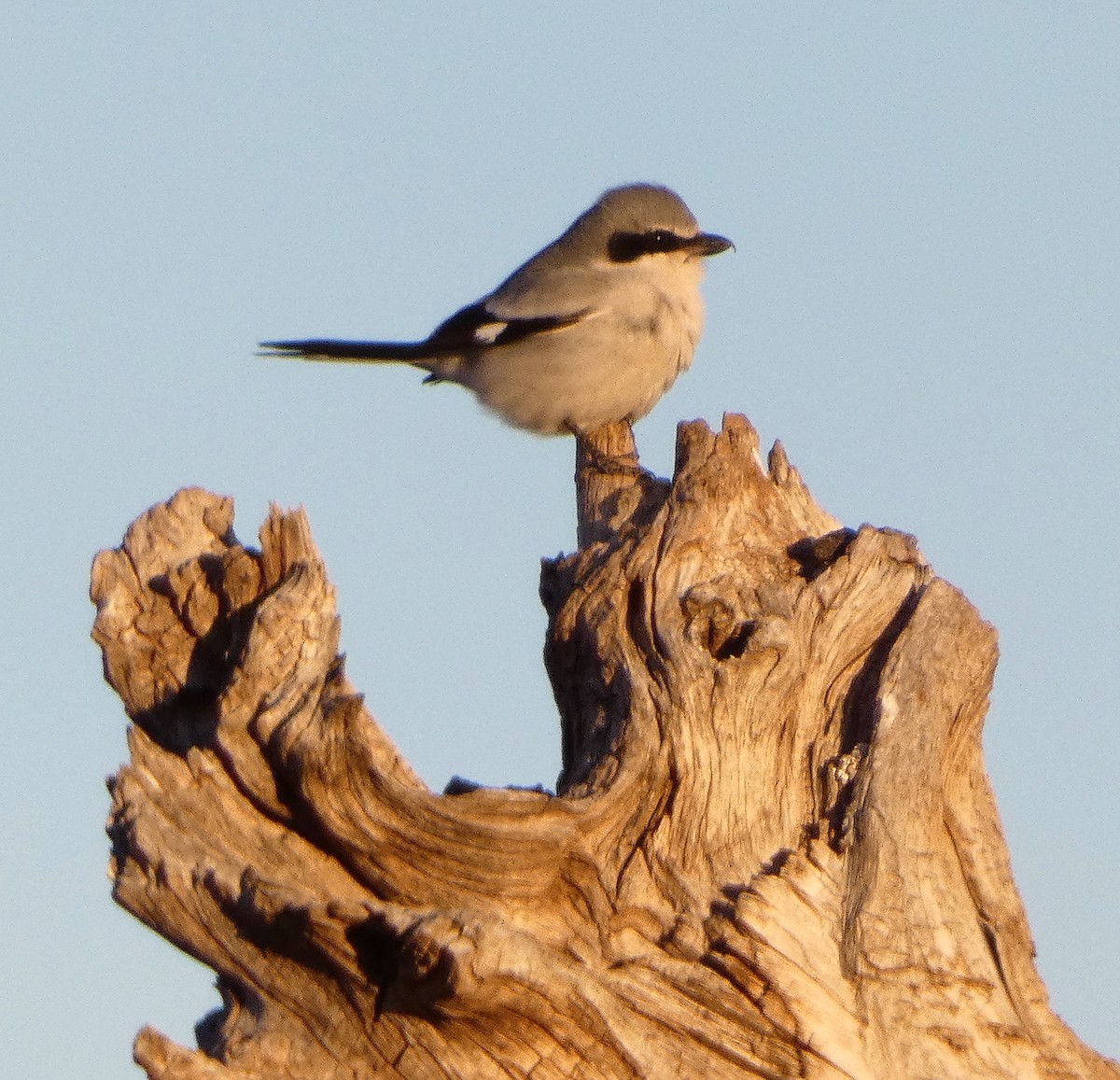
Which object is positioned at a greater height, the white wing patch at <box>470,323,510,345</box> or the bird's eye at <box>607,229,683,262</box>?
the bird's eye at <box>607,229,683,262</box>

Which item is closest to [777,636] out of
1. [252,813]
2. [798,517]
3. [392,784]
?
[798,517]

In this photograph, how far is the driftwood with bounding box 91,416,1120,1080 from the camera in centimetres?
489

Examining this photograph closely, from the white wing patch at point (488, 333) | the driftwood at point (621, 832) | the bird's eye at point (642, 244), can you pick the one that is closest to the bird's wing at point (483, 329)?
the white wing patch at point (488, 333)

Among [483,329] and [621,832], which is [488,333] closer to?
[483,329]

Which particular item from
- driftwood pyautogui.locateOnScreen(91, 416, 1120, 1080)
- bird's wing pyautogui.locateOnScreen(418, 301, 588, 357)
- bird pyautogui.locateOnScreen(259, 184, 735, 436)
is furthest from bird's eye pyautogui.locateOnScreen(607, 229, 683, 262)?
driftwood pyautogui.locateOnScreen(91, 416, 1120, 1080)

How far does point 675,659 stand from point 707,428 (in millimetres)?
1219

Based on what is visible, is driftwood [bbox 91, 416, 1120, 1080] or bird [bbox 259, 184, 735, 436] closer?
driftwood [bbox 91, 416, 1120, 1080]

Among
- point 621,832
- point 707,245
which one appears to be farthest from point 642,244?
point 621,832

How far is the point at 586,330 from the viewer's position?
9.71 metres

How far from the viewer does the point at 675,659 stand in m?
5.78

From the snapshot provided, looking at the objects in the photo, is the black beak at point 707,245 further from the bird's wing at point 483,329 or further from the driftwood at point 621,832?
the driftwood at point 621,832

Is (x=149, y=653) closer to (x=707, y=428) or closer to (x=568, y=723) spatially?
(x=568, y=723)

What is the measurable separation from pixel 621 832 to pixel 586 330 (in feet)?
15.7

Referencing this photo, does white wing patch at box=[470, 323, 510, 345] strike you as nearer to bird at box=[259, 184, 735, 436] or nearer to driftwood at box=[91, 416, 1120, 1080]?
bird at box=[259, 184, 735, 436]
